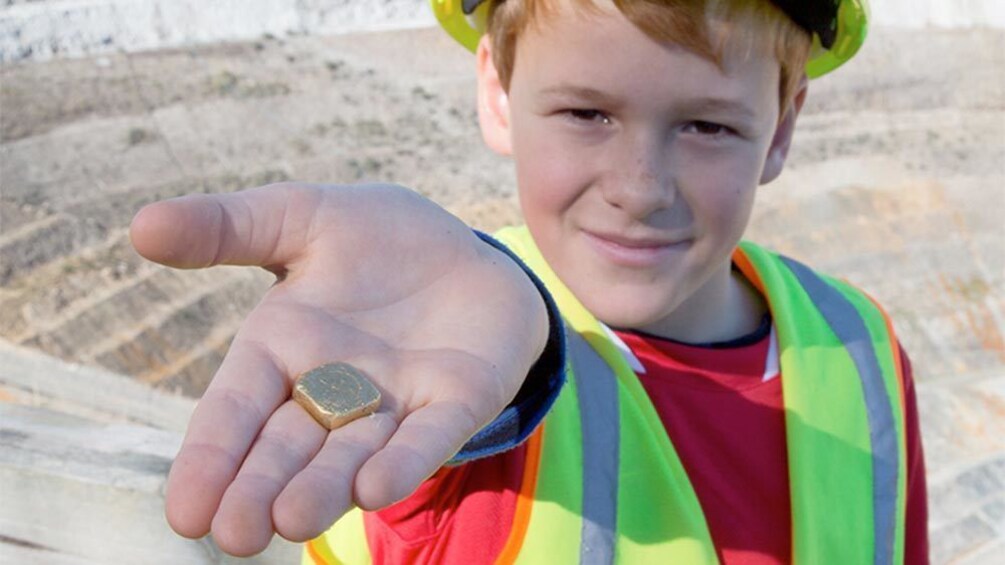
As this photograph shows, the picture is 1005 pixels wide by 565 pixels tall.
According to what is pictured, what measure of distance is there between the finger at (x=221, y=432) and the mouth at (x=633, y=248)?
62 centimetres

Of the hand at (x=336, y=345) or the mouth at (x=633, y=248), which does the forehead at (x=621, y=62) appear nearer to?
the mouth at (x=633, y=248)

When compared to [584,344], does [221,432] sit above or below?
above

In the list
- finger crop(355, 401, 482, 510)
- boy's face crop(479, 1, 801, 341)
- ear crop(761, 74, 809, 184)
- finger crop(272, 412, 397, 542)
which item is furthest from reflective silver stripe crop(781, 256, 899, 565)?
finger crop(272, 412, 397, 542)

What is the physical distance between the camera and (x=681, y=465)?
A: 173 cm

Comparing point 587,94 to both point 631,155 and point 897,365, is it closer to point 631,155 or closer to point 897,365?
point 631,155

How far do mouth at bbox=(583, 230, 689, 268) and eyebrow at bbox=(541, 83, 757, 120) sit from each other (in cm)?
18

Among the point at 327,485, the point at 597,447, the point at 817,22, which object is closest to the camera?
the point at 327,485

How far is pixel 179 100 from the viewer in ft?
16.8

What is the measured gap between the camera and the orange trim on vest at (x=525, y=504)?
59.7 inches

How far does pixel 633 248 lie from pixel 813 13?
447 mm

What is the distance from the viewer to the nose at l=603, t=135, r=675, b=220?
1.68m

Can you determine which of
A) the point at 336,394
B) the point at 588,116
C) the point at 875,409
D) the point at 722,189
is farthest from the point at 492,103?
the point at 336,394

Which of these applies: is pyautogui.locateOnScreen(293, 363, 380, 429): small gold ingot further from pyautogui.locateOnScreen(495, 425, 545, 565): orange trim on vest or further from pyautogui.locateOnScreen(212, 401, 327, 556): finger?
pyautogui.locateOnScreen(495, 425, 545, 565): orange trim on vest

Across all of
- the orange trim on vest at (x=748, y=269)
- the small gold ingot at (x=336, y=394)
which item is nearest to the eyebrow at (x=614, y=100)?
the orange trim on vest at (x=748, y=269)
